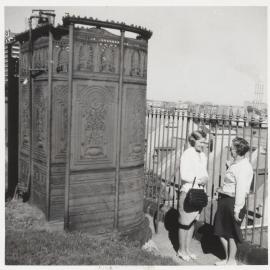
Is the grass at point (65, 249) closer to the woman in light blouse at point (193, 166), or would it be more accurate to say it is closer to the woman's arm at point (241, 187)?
the woman in light blouse at point (193, 166)

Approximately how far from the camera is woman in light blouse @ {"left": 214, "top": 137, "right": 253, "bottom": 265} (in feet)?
14.4

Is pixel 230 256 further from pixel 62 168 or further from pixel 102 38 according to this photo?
pixel 102 38

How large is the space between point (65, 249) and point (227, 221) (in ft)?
7.16

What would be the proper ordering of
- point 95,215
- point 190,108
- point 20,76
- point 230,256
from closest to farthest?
1. point 230,256
2. point 95,215
3. point 190,108
4. point 20,76

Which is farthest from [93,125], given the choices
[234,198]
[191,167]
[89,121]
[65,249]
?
[234,198]

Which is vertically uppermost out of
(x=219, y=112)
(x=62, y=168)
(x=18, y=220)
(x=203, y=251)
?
(x=219, y=112)

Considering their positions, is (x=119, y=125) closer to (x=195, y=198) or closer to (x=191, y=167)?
(x=191, y=167)

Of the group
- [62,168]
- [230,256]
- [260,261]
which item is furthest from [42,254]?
[260,261]

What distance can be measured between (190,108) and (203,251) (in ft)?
7.95

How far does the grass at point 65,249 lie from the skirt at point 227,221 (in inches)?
31.8

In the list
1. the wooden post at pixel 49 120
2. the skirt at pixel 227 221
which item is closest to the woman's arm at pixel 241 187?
the skirt at pixel 227 221

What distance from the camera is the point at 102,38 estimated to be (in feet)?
17.1

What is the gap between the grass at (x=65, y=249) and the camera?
432 cm
